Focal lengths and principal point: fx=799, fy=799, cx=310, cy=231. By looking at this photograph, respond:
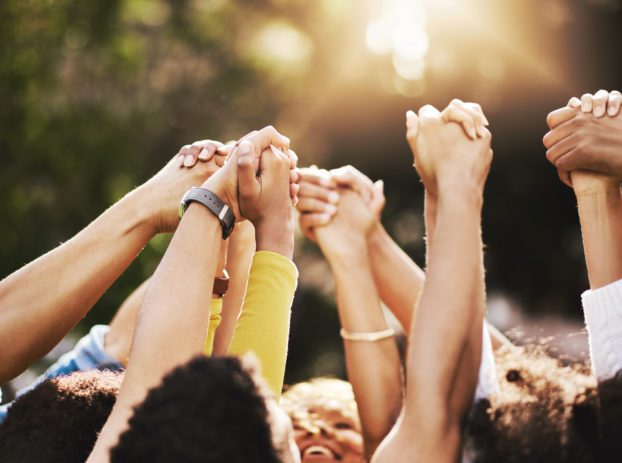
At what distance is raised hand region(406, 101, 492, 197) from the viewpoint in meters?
1.80

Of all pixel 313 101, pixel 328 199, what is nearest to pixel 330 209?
pixel 328 199

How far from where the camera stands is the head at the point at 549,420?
4.73 ft

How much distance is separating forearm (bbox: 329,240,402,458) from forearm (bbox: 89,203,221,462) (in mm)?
741

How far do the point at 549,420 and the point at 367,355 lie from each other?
0.90 meters

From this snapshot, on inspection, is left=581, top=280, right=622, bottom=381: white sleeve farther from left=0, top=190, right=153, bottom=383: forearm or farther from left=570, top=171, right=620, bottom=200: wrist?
left=0, top=190, right=153, bottom=383: forearm

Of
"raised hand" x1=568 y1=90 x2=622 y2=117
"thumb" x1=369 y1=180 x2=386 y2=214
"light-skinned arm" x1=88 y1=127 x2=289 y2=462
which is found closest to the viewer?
"light-skinned arm" x1=88 y1=127 x2=289 y2=462

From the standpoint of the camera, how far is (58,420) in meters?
1.67

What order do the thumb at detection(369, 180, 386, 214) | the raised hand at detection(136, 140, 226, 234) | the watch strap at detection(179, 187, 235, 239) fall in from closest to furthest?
1. the watch strap at detection(179, 187, 235, 239)
2. the raised hand at detection(136, 140, 226, 234)
3. the thumb at detection(369, 180, 386, 214)

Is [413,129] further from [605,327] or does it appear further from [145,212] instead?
[145,212]

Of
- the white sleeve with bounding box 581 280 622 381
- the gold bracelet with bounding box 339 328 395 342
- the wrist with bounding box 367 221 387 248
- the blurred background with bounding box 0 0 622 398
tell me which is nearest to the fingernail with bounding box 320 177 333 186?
the wrist with bounding box 367 221 387 248

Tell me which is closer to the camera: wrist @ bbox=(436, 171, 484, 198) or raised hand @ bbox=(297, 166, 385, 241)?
wrist @ bbox=(436, 171, 484, 198)

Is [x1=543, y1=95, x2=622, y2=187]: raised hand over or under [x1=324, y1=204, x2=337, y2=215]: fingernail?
under

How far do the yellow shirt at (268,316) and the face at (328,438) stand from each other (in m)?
0.68

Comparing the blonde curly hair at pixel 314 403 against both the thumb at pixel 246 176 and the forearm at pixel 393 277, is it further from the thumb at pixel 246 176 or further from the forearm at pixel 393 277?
the thumb at pixel 246 176
